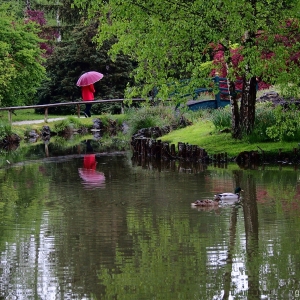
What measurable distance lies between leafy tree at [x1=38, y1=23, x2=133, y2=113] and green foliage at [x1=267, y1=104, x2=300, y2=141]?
2163cm

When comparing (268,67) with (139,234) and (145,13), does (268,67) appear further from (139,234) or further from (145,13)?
(139,234)

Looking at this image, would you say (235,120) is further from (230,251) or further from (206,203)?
(230,251)

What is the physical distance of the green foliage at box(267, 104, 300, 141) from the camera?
66.8 ft

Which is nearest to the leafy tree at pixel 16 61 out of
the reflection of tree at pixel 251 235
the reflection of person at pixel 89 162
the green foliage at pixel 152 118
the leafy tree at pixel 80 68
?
the leafy tree at pixel 80 68

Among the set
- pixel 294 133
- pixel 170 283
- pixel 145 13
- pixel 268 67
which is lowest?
pixel 170 283

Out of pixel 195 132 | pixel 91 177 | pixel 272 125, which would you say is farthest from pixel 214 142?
pixel 91 177

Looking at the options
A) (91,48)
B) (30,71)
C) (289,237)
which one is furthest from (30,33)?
(289,237)

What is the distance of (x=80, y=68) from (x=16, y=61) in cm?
807

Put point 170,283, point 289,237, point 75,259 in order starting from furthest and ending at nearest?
point 289,237 → point 75,259 → point 170,283

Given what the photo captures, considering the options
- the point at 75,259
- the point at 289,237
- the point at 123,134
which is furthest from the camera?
the point at 123,134

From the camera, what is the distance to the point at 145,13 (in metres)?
20.1

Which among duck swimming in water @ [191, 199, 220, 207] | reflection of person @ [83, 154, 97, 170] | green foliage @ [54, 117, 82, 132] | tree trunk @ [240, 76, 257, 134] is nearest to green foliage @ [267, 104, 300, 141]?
tree trunk @ [240, 76, 257, 134]

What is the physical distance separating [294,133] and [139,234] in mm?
10544

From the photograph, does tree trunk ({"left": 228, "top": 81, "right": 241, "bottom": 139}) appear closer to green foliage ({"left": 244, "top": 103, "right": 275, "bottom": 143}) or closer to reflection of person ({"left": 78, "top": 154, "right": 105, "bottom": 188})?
green foliage ({"left": 244, "top": 103, "right": 275, "bottom": 143})
